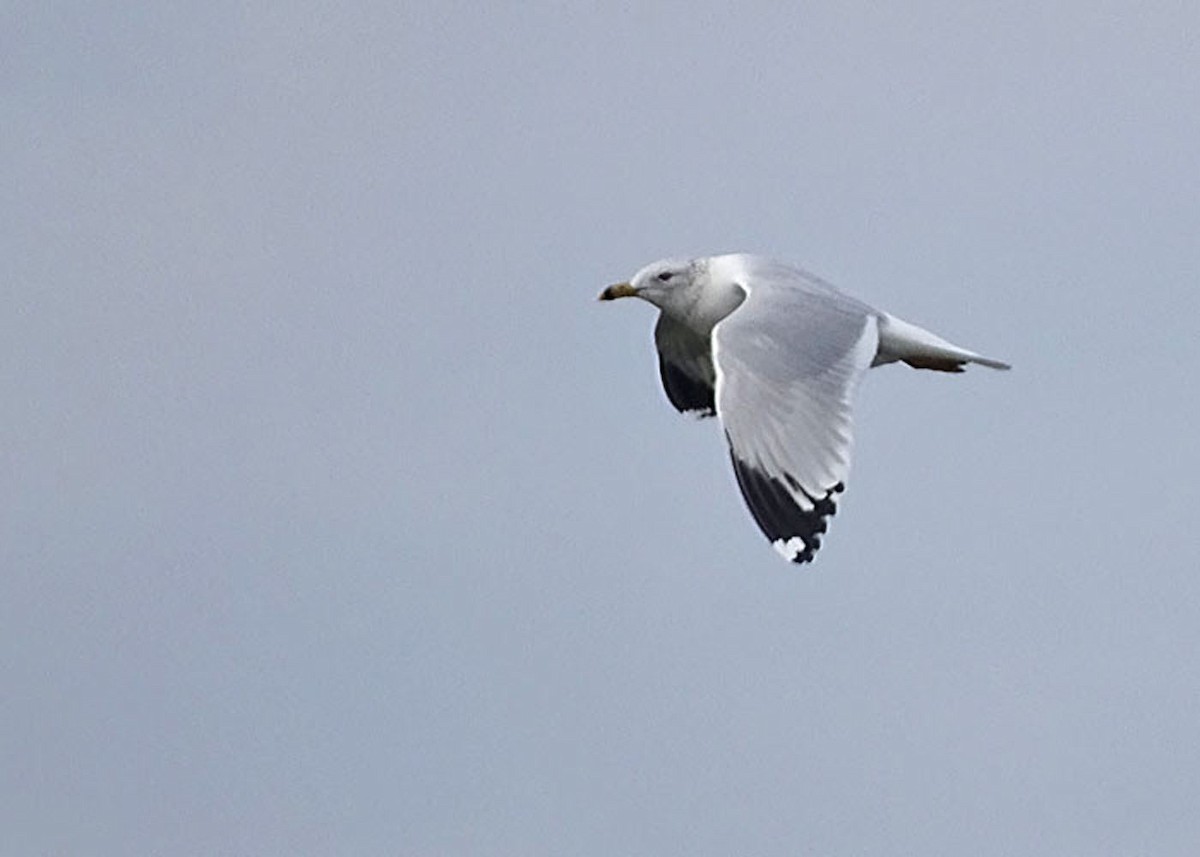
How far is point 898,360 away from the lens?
18.9 metres

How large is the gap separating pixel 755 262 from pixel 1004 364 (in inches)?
41.4

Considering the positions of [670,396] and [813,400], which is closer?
[813,400]

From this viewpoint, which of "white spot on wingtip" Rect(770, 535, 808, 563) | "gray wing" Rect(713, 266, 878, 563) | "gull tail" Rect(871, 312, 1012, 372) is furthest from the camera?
"gull tail" Rect(871, 312, 1012, 372)

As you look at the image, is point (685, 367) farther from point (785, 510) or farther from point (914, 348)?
point (785, 510)

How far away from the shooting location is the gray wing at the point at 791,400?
17.3 meters

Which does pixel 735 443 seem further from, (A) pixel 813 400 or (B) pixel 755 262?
(B) pixel 755 262

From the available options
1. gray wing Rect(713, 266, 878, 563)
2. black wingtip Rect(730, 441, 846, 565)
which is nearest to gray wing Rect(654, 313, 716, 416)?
gray wing Rect(713, 266, 878, 563)

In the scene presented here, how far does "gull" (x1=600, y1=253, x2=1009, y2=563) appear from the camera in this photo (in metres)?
17.4

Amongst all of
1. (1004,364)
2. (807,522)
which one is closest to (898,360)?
(1004,364)

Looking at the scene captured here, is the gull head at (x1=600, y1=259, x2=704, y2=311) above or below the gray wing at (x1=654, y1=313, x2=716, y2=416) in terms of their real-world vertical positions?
above

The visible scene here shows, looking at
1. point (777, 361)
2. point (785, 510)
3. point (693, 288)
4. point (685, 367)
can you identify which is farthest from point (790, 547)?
point (685, 367)

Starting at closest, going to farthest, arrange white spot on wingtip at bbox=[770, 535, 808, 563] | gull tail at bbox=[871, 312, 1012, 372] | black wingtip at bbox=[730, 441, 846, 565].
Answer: white spot on wingtip at bbox=[770, 535, 808, 563]
black wingtip at bbox=[730, 441, 846, 565]
gull tail at bbox=[871, 312, 1012, 372]

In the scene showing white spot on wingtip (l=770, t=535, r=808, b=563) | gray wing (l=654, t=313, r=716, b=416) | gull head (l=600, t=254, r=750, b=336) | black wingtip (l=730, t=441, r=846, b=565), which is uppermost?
gull head (l=600, t=254, r=750, b=336)

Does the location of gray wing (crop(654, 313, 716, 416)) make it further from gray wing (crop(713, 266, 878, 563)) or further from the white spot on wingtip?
the white spot on wingtip
